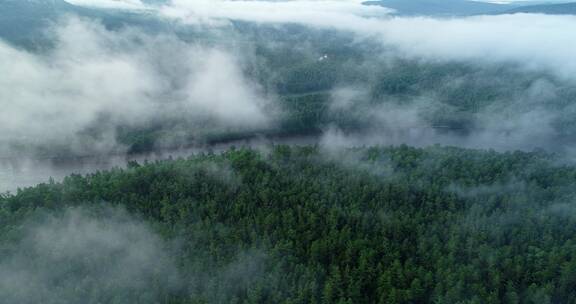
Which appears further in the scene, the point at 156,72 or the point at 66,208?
the point at 156,72

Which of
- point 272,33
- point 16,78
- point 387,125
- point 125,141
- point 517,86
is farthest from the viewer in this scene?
point 272,33

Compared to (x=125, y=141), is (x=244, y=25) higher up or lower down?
higher up

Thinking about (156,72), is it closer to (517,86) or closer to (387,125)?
(387,125)

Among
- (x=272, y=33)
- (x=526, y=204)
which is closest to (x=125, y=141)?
(x=526, y=204)

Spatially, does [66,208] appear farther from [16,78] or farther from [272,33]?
[272,33]

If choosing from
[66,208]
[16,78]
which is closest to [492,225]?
[66,208]

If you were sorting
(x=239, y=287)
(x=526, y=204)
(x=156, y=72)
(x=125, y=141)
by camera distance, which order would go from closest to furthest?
(x=239, y=287)
(x=526, y=204)
(x=125, y=141)
(x=156, y=72)
